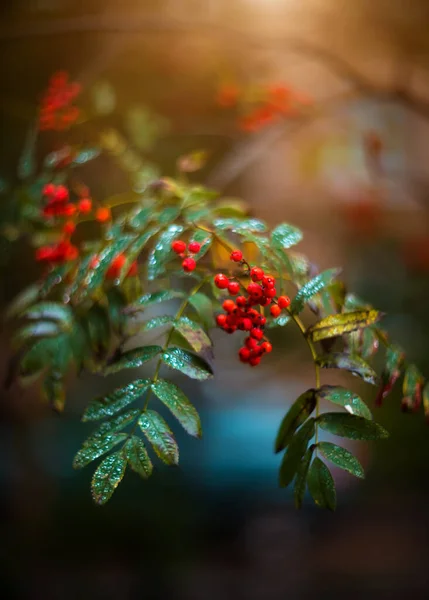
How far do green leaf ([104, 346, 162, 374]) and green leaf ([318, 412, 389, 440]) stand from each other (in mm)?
179

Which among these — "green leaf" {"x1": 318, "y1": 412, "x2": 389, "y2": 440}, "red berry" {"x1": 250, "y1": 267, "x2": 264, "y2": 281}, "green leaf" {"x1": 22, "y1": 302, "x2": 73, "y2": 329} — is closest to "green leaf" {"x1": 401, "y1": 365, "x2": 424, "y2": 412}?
"green leaf" {"x1": 318, "y1": 412, "x2": 389, "y2": 440}

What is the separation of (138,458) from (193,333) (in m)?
0.13

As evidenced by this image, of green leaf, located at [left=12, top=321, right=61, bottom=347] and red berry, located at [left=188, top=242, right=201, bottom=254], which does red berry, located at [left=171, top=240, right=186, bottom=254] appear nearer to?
red berry, located at [left=188, top=242, right=201, bottom=254]

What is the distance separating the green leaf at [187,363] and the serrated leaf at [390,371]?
0.66 ft

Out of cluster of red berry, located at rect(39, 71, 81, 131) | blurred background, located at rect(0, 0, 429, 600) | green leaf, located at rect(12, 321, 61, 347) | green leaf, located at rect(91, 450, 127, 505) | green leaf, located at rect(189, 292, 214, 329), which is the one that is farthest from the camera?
blurred background, located at rect(0, 0, 429, 600)

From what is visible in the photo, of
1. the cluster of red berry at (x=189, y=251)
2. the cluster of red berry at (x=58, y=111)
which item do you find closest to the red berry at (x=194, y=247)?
the cluster of red berry at (x=189, y=251)

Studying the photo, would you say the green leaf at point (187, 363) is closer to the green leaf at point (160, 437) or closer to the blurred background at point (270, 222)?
the green leaf at point (160, 437)

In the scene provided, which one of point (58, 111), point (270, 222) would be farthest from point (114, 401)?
point (270, 222)

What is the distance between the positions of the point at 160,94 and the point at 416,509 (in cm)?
152

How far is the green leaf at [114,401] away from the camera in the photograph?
50 centimetres

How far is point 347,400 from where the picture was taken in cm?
51

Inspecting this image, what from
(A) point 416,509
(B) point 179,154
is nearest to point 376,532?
(A) point 416,509

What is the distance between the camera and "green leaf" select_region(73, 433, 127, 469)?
47cm

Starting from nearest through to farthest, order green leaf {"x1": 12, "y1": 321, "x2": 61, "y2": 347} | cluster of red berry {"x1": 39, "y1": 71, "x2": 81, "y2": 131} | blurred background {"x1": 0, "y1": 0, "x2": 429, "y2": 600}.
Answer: green leaf {"x1": 12, "y1": 321, "x2": 61, "y2": 347} < cluster of red berry {"x1": 39, "y1": 71, "x2": 81, "y2": 131} < blurred background {"x1": 0, "y1": 0, "x2": 429, "y2": 600}
